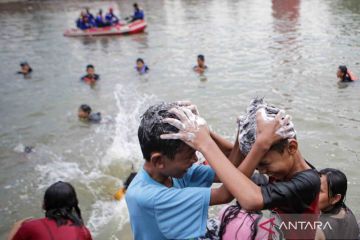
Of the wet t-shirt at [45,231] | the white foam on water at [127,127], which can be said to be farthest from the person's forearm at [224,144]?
the white foam on water at [127,127]

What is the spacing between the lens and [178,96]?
39.9 ft

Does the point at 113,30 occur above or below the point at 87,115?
above

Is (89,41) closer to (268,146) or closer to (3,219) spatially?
(3,219)

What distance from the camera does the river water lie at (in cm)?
770

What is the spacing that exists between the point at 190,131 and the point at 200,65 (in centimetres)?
1262

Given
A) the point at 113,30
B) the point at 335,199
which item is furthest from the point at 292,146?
the point at 113,30

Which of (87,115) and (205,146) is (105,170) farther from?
(205,146)

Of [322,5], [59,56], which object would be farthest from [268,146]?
[322,5]

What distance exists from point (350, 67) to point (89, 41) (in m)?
14.7

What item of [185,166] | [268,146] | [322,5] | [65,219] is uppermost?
[268,146]

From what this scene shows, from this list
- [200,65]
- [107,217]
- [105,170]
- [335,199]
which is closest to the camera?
[335,199]

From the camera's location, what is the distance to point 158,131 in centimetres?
211

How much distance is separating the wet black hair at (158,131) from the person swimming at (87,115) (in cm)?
866

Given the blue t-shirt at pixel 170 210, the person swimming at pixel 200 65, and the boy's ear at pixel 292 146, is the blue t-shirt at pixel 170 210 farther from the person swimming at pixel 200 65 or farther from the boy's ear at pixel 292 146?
the person swimming at pixel 200 65
